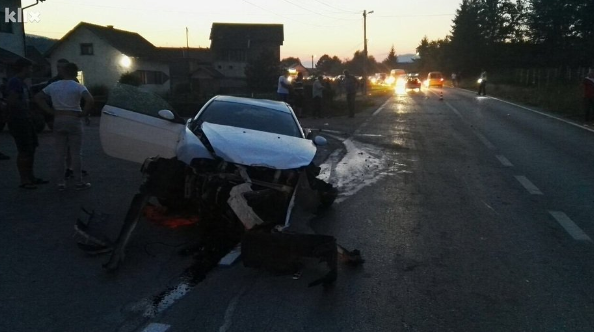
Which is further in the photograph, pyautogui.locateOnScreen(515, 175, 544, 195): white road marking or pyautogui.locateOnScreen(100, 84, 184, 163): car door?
pyautogui.locateOnScreen(515, 175, 544, 195): white road marking

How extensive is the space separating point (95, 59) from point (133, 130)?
4993 centimetres

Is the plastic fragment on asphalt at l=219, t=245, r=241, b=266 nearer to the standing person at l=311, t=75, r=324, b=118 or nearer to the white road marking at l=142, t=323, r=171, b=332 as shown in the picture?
the white road marking at l=142, t=323, r=171, b=332

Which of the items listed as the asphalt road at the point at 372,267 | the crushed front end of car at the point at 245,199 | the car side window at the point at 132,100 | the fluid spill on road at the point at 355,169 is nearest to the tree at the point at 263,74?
the fluid spill on road at the point at 355,169

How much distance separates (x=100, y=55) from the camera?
54469 mm

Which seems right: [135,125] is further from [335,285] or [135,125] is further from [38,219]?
[335,285]

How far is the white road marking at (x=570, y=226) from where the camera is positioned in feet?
23.0

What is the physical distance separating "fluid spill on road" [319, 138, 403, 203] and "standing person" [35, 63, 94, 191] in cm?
372

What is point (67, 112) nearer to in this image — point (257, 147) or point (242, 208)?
point (257, 147)

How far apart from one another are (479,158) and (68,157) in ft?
26.2

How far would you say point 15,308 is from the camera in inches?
186

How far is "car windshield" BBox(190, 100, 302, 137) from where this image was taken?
8.91 metres

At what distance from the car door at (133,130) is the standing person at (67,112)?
997 millimetres

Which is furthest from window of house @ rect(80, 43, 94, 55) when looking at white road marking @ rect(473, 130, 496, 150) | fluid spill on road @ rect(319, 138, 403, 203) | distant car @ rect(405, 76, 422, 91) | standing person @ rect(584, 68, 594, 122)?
fluid spill on road @ rect(319, 138, 403, 203)

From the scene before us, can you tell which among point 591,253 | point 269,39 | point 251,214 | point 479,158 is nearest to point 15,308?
point 251,214
